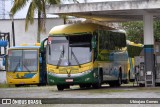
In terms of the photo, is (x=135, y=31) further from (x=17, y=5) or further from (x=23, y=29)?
(x=17, y=5)

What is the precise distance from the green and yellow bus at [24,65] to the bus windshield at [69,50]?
9.80 meters

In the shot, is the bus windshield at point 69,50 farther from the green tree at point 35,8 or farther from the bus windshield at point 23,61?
the green tree at point 35,8

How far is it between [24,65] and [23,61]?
292mm

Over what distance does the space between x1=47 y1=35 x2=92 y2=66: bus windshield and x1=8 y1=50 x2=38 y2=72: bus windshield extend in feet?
32.6

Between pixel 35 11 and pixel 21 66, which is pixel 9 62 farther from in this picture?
pixel 35 11

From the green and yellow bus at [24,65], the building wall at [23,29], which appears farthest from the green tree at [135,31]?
the green and yellow bus at [24,65]

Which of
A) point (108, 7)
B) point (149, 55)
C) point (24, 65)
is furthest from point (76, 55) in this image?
point (24, 65)

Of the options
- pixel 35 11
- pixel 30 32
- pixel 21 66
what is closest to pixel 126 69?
pixel 21 66

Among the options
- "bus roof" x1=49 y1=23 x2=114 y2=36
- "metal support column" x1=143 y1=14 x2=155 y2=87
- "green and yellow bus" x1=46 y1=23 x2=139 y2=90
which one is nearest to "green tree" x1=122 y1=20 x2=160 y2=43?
"metal support column" x1=143 y1=14 x2=155 y2=87

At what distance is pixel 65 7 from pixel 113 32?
3948 mm

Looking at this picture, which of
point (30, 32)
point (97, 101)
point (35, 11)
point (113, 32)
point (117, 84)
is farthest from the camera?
point (30, 32)

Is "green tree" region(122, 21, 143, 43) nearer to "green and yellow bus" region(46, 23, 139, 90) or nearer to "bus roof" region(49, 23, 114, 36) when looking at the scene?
"green and yellow bus" region(46, 23, 139, 90)

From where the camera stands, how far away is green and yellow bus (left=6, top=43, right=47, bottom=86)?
1454 inches

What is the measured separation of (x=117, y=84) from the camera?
33.2 meters
